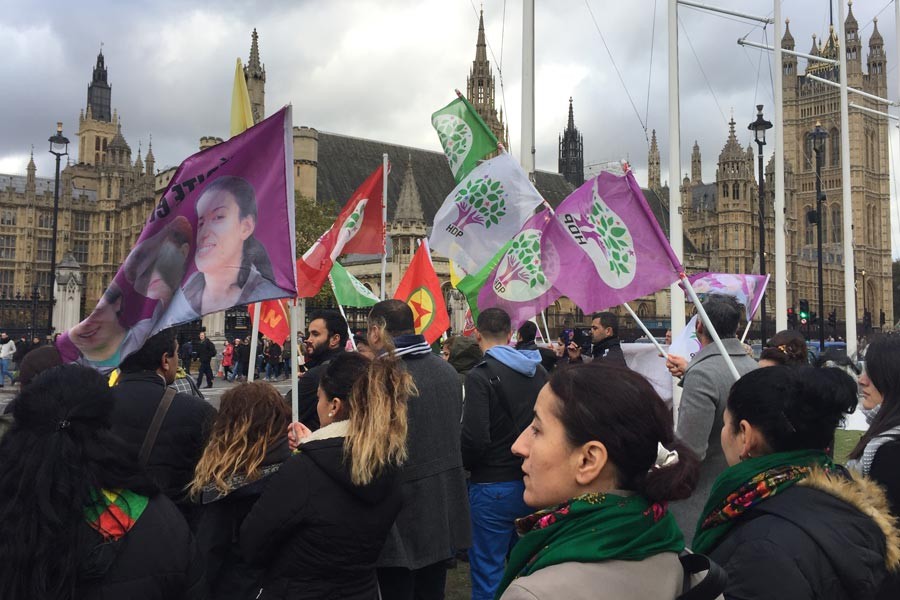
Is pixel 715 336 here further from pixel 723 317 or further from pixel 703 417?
pixel 703 417

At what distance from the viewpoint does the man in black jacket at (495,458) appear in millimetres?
4898

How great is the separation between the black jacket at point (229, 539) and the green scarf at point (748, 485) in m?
1.96

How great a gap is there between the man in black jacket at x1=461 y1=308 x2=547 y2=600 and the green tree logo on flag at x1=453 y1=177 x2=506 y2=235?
2.28m

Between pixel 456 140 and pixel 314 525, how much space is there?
5.50 metres

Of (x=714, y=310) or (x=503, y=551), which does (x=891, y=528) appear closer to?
(x=714, y=310)

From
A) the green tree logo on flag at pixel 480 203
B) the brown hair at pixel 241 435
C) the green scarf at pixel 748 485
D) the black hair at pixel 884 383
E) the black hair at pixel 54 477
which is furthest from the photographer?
the green tree logo on flag at pixel 480 203

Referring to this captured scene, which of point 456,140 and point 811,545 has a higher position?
point 456,140

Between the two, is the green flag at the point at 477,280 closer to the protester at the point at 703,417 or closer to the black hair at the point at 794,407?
the protester at the point at 703,417

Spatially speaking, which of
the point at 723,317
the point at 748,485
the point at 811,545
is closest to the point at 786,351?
the point at 723,317

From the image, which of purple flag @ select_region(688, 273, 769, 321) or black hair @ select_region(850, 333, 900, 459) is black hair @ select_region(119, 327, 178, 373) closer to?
black hair @ select_region(850, 333, 900, 459)

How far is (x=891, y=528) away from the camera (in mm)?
2318

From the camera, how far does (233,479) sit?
3484mm

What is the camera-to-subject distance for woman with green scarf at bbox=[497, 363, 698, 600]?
1697 millimetres

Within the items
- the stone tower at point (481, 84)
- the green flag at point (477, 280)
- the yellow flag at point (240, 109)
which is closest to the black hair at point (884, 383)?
the green flag at point (477, 280)
